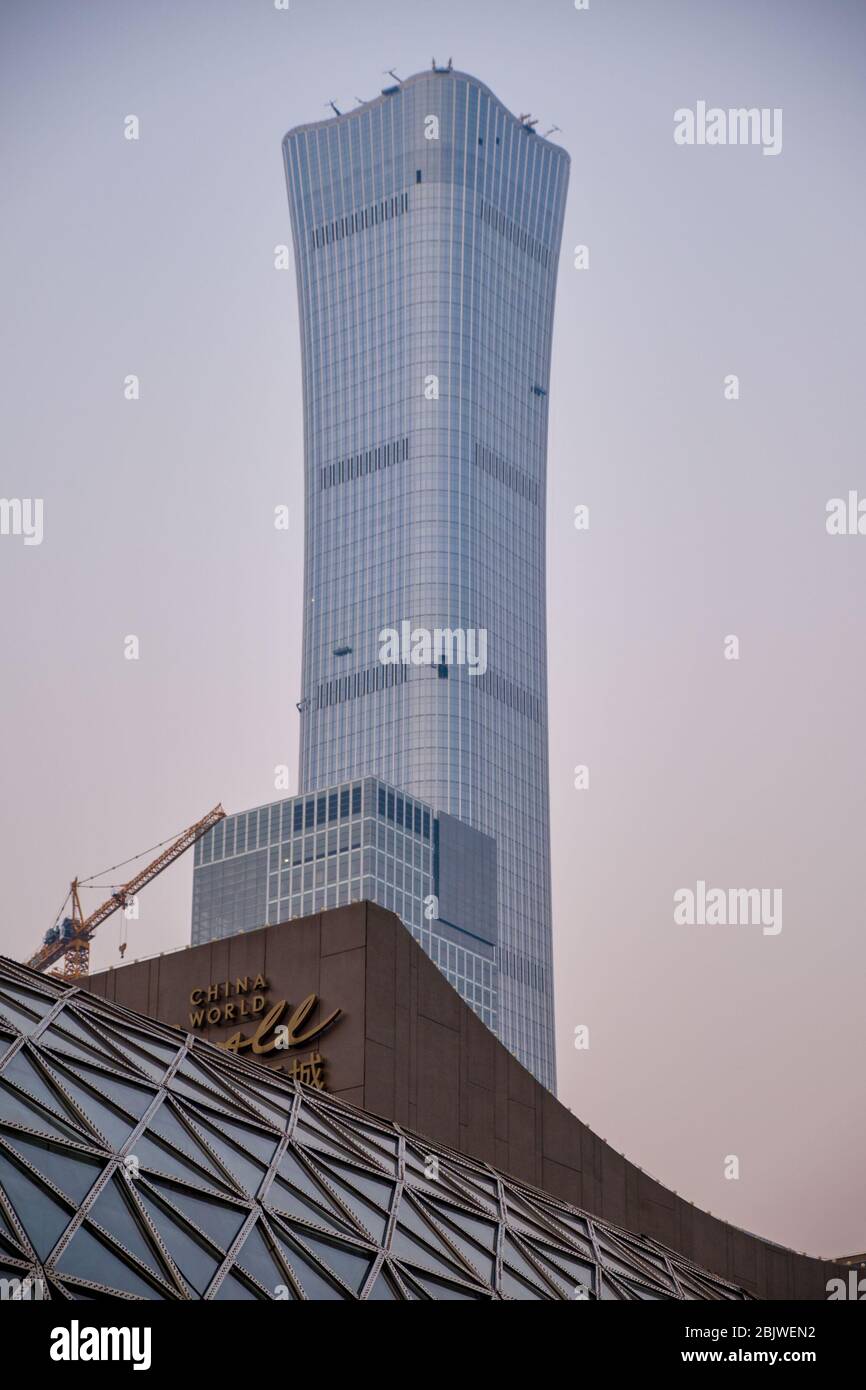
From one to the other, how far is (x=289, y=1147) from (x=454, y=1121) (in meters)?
20.1

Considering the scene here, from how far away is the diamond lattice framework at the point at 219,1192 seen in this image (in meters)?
31.5

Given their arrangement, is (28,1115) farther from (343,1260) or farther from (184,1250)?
(343,1260)

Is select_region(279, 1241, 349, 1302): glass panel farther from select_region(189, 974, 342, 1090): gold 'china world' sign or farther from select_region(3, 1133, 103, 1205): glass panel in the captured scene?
select_region(189, 974, 342, 1090): gold 'china world' sign

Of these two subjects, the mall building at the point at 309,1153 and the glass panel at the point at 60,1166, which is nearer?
the glass panel at the point at 60,1166

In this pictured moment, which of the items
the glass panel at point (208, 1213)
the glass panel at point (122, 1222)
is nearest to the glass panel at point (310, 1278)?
the glass panel at point (208, 1213)

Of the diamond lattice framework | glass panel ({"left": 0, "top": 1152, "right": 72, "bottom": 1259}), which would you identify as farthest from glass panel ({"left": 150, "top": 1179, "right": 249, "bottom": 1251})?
glass panel ({"left": 0, "top": 1152, "right": 72, "bottom": 1259})

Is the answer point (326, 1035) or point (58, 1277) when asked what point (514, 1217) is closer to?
point (326, 1035)

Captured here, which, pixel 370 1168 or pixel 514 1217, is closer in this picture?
pixel 370 1168

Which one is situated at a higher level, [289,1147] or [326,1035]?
[326,1035]

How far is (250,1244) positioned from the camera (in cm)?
3503

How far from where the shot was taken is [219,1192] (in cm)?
3638

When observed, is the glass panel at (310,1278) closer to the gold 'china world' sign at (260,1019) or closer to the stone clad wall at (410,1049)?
the stone clad wall at (410,1049)
